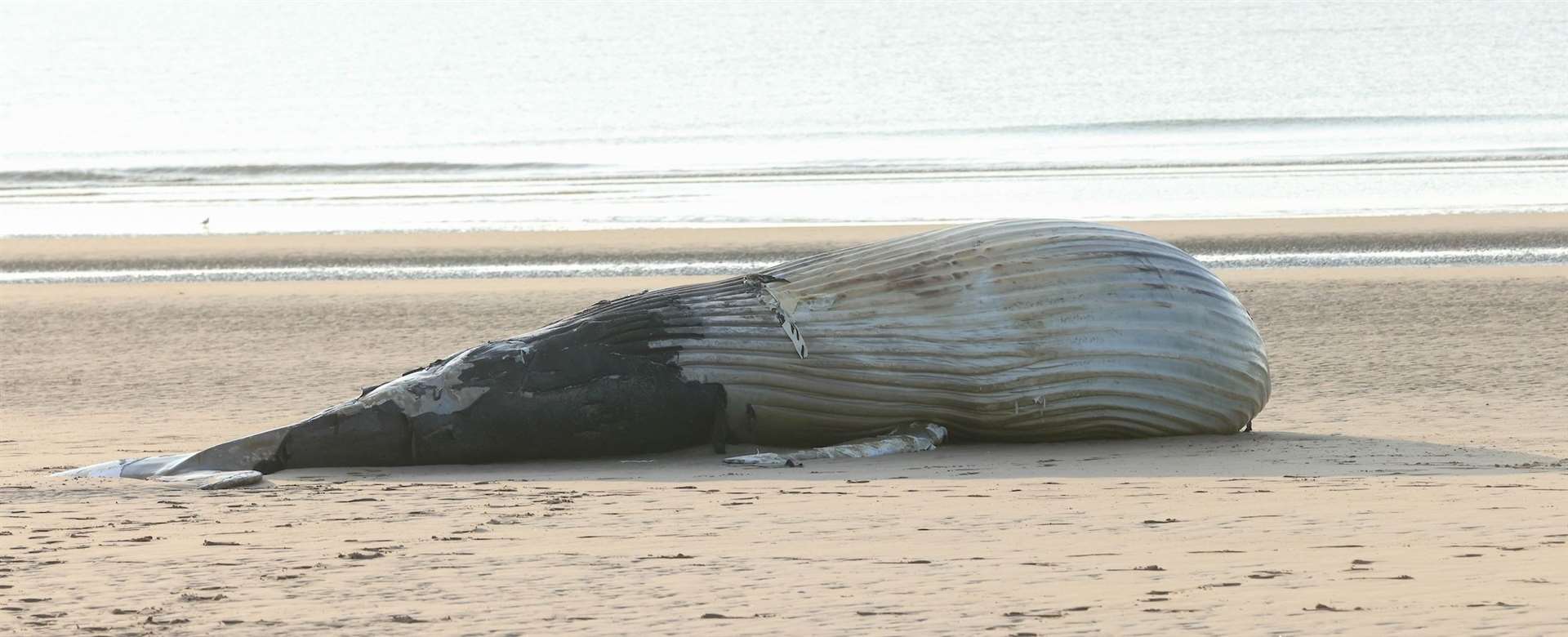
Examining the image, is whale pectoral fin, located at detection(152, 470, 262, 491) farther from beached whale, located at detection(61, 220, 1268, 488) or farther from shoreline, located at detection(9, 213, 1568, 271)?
shoreline, located at detection(9, 213, 1568, 271)

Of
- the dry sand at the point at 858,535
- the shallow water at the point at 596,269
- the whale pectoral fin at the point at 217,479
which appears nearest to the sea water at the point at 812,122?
the shallow water at the point at 596,269

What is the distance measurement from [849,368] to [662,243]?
12565mm

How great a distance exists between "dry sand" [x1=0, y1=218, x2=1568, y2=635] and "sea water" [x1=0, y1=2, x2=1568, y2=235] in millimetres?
14556

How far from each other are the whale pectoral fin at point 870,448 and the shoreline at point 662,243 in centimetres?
1083

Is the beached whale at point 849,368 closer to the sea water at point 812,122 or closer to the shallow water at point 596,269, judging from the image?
the shallow water at point 596,269

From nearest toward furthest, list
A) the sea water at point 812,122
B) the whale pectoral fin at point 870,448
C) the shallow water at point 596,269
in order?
the whale pectoral fin at point 870,448
the shallow water at point 596,269
the sea water at point 812,122

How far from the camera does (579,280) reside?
16.2 meters

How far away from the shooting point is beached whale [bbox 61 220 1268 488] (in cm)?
698

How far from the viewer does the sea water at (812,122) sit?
25453 millimetres

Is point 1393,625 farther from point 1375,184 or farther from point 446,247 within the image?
point 1375,184

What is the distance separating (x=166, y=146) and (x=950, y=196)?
2703cm

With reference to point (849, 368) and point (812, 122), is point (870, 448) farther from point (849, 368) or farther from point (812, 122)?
point (812, 122)

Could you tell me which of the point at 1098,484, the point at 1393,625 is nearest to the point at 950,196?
the point at 1098,484

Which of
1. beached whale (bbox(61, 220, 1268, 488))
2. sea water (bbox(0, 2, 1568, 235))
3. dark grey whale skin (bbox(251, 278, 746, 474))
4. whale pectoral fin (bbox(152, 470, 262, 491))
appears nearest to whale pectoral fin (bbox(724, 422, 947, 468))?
beached whale (bbox(61, 220, 1268, 488))
